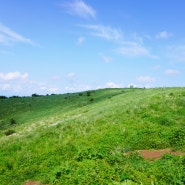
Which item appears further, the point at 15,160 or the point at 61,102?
the point at 61,102

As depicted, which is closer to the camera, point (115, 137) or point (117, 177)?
point (117, 177)

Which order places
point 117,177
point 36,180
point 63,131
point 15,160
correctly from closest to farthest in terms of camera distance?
point 117,177 → point 36,180 → point 15,160 → point 63,131

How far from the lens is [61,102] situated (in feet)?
182

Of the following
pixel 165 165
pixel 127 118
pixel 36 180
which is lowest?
pixel 36 180

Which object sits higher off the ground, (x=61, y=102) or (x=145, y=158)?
(x=61, y=102)

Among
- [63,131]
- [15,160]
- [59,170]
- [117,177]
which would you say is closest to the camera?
[117,177]

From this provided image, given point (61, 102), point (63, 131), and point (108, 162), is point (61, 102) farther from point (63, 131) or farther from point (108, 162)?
point (108, 162)

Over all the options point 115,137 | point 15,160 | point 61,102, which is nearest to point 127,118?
point 115,137

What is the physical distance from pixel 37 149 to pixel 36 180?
455 cm

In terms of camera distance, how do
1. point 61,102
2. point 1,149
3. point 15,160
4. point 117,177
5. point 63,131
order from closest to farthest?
point 117,177
point 15,160
point 1,149
point 63,131
point 61,102

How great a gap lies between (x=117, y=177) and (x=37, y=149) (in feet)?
36.1

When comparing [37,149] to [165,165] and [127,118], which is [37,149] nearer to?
[127,118]

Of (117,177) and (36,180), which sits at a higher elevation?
(117,177)

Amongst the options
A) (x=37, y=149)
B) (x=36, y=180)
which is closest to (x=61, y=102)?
(x=37, y=149)
